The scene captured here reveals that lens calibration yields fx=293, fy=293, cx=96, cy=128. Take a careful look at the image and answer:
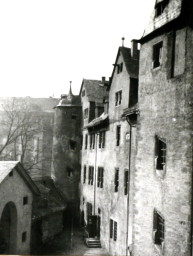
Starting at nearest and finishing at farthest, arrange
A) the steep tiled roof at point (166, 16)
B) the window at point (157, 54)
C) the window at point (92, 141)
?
the steep tiled roof at point (166, 16)
the window at point (157, 54)
the window at point (92, 141)

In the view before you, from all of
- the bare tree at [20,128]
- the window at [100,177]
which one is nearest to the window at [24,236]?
the window at [100,177]

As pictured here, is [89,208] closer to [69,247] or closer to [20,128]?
[69,247]

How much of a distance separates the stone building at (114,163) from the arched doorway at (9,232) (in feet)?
24.0

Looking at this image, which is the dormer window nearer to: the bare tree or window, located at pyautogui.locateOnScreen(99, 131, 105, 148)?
window, located at pyautogui.locateOnScreen(99, 131, 105, 148)

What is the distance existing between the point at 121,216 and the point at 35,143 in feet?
122

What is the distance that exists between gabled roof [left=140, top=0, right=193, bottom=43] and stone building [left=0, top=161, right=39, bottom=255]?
1233cm

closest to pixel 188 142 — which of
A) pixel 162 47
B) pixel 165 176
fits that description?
pixel 165 176

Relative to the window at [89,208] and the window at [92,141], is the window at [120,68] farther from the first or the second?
the window at [89,208]

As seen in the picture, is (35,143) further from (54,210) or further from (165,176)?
(165,176)

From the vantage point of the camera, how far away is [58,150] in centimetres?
3562

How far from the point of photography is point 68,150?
3534 cm

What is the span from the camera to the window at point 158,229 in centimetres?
1333

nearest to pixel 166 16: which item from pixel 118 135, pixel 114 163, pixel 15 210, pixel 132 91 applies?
pixel 132 91

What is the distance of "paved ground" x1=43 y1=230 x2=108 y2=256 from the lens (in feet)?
77.6
